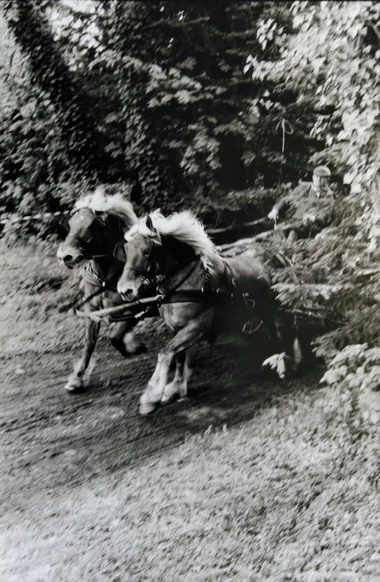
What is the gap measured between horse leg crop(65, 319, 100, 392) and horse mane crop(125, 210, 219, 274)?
335 millimetres

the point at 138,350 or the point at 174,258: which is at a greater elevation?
the point at 174,258

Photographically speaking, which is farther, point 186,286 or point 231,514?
point 186,286

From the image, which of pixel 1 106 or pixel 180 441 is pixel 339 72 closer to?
pixel 1 106

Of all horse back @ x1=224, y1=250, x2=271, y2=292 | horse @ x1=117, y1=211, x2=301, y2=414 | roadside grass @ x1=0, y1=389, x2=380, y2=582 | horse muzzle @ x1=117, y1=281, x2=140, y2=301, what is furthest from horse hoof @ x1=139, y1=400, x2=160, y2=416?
horse back @ x1=224, y1=250, x2=271, y2=292

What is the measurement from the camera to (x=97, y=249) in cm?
201

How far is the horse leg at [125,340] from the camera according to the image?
204 cm

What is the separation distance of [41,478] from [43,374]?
35cm

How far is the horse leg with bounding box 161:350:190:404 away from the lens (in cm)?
204

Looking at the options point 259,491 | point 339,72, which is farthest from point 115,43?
point 259,491

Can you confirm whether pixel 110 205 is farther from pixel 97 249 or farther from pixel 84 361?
pixel 84 361

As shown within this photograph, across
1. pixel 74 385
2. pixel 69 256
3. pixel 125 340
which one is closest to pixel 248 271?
pixel 125 340

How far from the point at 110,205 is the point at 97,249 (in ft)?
0.52

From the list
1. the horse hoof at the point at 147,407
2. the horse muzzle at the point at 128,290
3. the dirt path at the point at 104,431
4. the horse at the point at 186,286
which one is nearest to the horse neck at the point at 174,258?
the horse at the point at 186,286

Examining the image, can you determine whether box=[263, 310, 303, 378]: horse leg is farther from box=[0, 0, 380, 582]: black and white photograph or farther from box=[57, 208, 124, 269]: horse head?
box=[57, 208, 124, 269]: horse head
